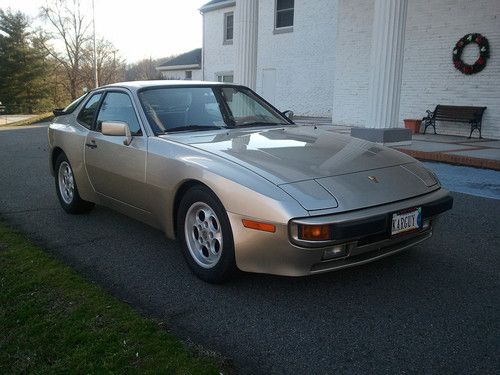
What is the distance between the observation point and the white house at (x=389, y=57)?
9969 mm

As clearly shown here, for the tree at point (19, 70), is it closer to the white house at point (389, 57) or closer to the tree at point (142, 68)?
the white house at point (389, 57)

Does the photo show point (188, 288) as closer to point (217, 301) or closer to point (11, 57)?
point (217, 301)

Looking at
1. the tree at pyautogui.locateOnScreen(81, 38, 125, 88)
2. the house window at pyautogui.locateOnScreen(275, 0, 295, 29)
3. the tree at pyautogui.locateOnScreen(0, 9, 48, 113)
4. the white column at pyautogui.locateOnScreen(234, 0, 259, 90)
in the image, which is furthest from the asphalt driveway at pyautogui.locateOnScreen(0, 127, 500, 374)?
the tree at pyautogui.locateOnScreen(81, 38, 125, 88)

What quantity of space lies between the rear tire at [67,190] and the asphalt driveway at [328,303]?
0.40 metres

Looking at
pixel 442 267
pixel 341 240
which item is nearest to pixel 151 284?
pixel 341 240

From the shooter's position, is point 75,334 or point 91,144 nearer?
point 75,334

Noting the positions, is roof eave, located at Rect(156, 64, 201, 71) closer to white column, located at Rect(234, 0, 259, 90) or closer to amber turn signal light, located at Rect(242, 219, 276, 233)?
white column, located at Rect(234, 0, 259, 90)

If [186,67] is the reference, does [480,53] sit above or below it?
below

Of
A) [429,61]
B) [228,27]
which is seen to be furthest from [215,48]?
[429,61]

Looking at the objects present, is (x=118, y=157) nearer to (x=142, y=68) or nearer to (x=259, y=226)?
(x=259, y=226)

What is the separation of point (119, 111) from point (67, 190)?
1.38 meters

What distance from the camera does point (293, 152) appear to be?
3502 millimetres

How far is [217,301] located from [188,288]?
0.31 meters

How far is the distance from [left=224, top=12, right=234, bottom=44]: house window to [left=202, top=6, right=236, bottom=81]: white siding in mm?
168
